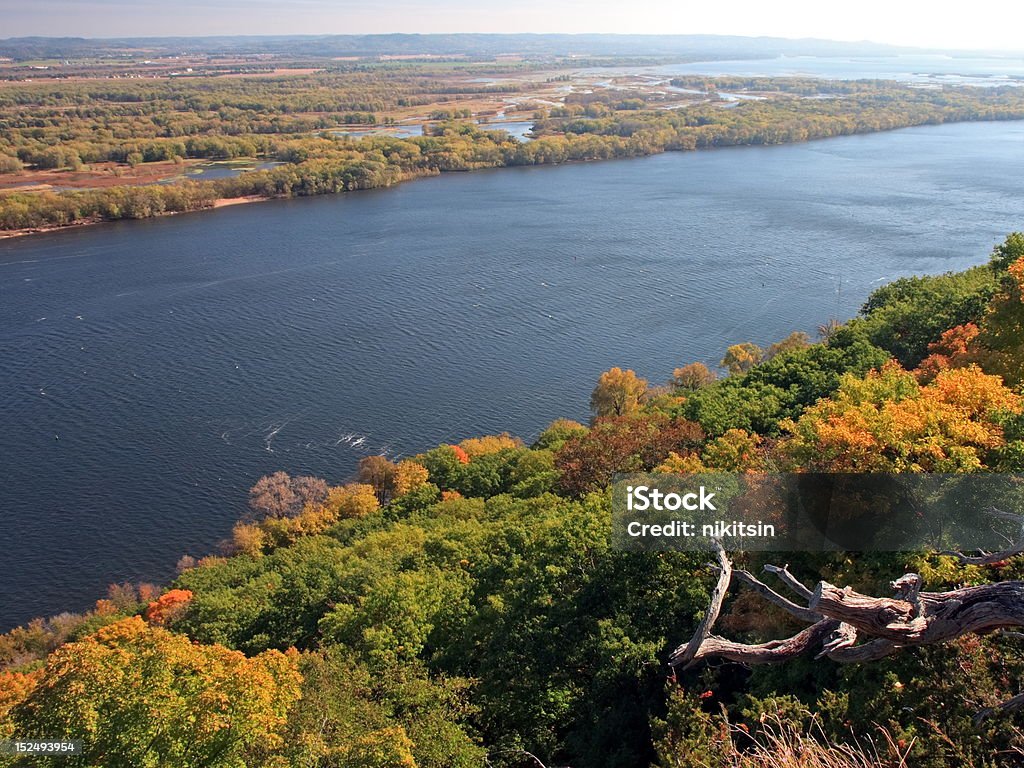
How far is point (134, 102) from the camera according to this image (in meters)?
128

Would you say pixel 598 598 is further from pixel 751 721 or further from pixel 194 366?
pixel 194 366

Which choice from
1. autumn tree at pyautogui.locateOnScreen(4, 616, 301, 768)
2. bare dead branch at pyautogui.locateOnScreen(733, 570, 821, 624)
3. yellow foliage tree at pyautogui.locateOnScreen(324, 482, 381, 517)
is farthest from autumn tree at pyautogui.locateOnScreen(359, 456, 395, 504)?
bare dead branch at pyautogui.locateOnScreen(733, 570, 821, 624)

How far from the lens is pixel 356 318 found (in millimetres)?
42594

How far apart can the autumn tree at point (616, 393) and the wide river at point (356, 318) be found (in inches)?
104

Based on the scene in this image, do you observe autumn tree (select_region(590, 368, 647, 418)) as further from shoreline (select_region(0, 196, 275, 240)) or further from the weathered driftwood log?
shoreline (select_region(0, 196, 275, 240))

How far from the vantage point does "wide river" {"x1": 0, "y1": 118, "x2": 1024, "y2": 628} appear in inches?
1129

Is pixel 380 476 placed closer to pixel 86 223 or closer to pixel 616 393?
pixel 616 393

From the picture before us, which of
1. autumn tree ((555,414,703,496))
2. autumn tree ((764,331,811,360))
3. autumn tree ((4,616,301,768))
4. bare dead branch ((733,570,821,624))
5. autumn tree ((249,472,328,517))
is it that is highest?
bare dead branch ((733,570,821,624))

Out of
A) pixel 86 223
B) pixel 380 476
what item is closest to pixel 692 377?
pixel 380 476

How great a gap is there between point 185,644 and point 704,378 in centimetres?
2486

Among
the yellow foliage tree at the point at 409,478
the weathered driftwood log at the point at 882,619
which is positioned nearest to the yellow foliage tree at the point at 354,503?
the yellow foliage tree at the point at 409,478

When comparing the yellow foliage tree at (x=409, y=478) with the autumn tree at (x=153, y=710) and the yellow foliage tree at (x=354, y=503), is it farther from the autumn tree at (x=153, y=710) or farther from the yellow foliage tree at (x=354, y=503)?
the autumn tree at (x=153, y=710)

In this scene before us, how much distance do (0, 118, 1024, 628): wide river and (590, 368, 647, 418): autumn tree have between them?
2631 millimetres

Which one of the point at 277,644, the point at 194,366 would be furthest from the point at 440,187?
the point at 277,644
